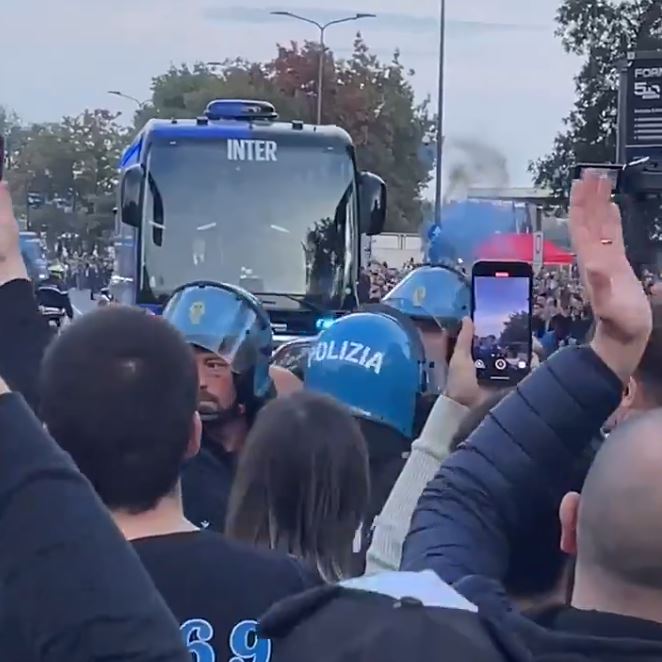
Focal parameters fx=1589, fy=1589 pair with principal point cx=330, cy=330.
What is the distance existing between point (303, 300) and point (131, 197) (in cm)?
195

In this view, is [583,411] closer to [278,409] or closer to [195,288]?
[278,409]

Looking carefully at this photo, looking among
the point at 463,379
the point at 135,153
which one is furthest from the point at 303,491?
the point at 135,153

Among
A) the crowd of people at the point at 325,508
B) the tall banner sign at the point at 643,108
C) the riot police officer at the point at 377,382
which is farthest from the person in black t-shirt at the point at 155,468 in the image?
the tall banner sign at the point at 643,108

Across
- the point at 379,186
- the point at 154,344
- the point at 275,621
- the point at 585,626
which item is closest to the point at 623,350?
the point at 585,626

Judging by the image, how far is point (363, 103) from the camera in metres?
61.9

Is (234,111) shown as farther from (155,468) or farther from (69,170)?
(69,170)

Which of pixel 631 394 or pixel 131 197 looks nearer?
pixel 631 394

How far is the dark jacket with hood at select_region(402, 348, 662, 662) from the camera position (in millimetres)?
2668

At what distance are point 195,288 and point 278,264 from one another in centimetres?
1013

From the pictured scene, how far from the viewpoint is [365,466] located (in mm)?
3520

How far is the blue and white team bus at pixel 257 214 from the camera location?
15.5 metres

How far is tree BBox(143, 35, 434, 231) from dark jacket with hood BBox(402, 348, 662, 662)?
5772cm

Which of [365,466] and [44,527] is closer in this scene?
[44,527]

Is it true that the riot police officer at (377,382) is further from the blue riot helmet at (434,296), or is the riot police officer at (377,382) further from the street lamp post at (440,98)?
the street lamp post at (440,98)
